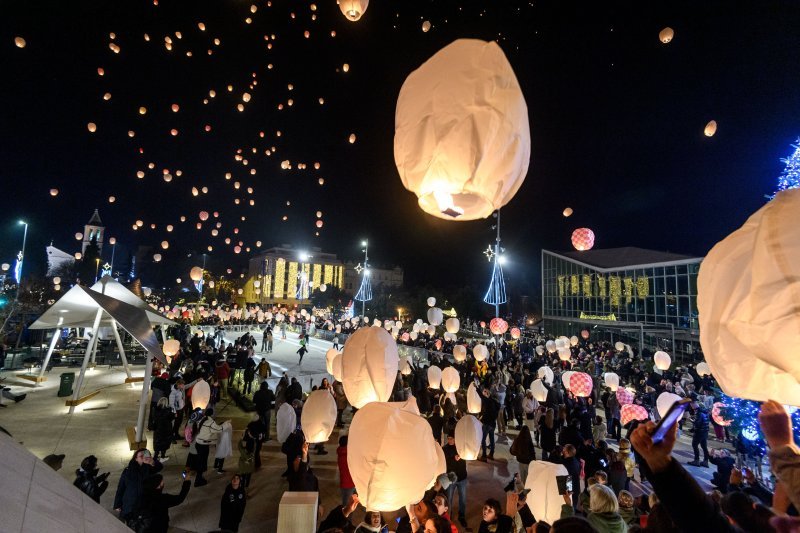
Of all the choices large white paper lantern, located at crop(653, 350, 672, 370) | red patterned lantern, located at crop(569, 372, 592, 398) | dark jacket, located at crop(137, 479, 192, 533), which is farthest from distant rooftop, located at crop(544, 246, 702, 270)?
dark jacket, located at crop(137, 479, 192, 533)

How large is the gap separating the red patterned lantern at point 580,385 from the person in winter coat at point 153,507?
789cm

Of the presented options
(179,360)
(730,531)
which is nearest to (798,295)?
(730,531)

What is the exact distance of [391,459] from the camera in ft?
8.60

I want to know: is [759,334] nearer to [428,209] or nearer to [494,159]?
[494,159]

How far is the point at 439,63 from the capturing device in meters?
1.91

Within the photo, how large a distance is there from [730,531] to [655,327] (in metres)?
28.0

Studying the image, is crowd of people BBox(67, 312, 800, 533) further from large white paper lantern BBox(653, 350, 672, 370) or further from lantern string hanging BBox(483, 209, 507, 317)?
lantern string hanging BBox(483, 209, 507, 317)

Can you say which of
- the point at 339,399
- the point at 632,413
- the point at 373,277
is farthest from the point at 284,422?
the point at 373,277

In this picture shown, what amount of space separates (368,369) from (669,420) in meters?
3.24

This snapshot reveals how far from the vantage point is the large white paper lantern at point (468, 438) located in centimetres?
572

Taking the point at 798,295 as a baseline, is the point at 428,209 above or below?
above

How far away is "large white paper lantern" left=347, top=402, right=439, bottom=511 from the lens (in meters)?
2.62

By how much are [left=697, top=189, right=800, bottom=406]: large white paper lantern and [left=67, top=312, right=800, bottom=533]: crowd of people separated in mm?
255

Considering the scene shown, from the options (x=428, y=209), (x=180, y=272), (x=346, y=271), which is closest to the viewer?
(x=428, y=209)
